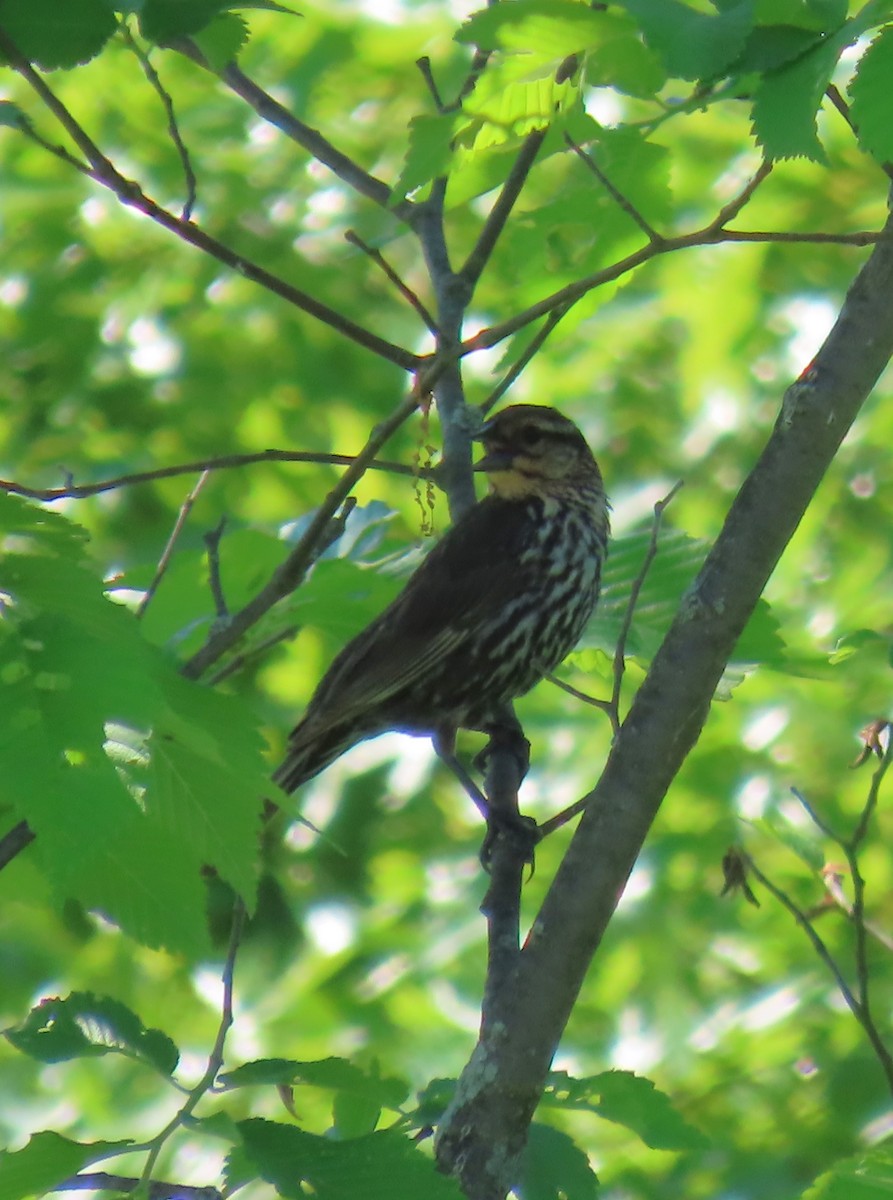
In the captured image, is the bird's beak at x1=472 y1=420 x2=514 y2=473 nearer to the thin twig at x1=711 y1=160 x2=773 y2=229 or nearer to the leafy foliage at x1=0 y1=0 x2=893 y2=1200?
the leafy foliage at x1=0 y1=0 x2=893 y2=1200

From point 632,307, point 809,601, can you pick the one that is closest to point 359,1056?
point 809,601

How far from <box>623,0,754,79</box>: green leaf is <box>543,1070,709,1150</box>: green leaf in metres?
1.51

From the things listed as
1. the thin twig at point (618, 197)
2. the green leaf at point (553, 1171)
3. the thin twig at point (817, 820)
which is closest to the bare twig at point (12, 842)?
the green leaf at point (553, 1171)

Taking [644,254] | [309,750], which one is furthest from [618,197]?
[309,750]

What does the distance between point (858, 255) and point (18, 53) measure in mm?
6197

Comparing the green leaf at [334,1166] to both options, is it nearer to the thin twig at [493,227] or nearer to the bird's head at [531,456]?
the thin twig at [493,227]

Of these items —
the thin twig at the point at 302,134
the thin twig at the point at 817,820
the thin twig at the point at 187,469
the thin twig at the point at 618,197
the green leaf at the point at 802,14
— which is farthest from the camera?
the thin twig at the point at 302,134

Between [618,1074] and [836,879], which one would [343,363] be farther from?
[618,1074]

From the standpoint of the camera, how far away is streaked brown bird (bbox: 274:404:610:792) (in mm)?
4512

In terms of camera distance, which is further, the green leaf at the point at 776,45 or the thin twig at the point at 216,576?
the thin twig at the point at 216,576

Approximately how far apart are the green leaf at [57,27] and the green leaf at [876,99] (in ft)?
3.06

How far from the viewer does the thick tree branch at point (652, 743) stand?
229cm

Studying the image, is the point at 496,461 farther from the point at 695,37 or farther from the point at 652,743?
the point at 695,37

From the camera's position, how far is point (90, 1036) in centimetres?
208
